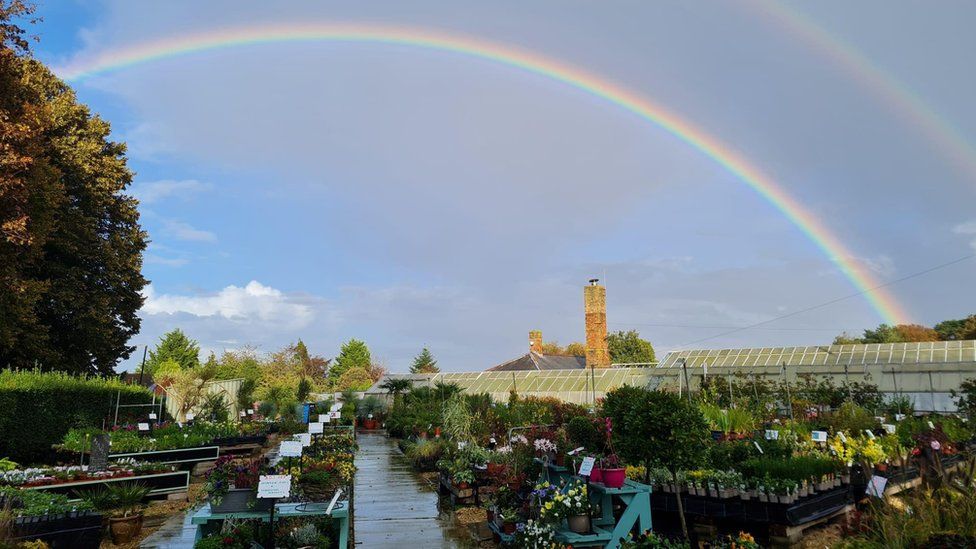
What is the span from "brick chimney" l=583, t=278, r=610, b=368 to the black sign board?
3091 centimetres

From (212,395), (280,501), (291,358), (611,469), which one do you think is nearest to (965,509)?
(611,469)

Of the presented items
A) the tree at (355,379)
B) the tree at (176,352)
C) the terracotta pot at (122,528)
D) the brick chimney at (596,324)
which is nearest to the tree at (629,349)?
the brick chimney at (596,324)

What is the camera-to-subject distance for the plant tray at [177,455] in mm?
12930

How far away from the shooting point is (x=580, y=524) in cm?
645

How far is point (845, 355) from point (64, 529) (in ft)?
80.3

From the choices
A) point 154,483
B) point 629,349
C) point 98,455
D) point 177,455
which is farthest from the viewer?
point 629,349

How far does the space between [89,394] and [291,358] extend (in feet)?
125

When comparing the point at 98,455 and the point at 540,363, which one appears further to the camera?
the point at 540,363

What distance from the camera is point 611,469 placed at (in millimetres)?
6656

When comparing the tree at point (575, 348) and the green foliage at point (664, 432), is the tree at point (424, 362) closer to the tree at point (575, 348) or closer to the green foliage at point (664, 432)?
the tree at point (575, 348)

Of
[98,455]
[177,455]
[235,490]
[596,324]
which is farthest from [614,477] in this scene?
[596,324]

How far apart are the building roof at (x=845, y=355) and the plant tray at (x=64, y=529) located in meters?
22.5

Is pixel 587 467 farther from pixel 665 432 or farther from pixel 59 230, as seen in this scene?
pixel 59 230

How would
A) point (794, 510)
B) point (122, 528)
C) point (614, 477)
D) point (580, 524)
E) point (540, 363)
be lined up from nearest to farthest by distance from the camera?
point (580, 524)
point (614, 477)
point (794, 510)
point (122, 528)
point (540, 363)
